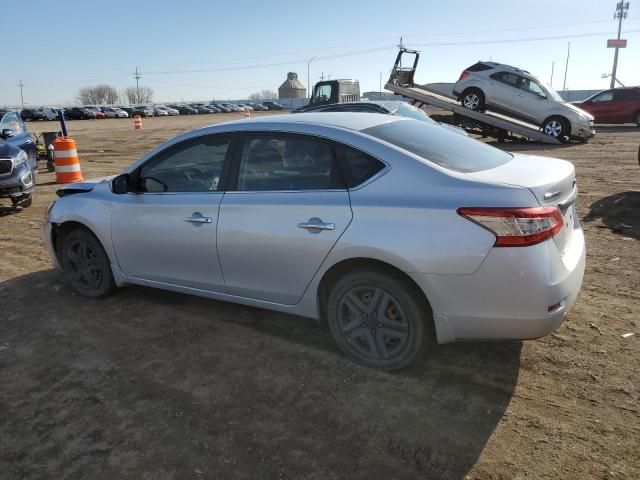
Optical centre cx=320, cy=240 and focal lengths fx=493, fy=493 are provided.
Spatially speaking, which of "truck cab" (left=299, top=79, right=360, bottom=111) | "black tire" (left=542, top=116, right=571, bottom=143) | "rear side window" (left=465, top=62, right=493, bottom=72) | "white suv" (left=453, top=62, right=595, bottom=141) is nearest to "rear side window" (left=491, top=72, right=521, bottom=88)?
"white suv" (left=453, top=62, right=595, bottom=141)

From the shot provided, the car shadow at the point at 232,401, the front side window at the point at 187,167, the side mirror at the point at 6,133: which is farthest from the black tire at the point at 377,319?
the side mirror at the point at 6,133

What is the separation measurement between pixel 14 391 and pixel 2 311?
5.18ft

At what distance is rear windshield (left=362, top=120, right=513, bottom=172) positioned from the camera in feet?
10.6

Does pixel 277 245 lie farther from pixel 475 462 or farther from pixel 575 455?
pixel 575 455

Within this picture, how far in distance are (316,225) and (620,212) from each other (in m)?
5.84

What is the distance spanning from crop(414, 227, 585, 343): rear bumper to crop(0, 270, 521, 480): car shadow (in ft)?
1.46

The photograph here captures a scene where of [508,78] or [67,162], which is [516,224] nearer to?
[67,162]

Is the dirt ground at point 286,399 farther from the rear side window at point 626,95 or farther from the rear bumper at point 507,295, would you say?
the rear side window at point 626,95

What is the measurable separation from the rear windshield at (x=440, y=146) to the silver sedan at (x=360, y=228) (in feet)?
0.06

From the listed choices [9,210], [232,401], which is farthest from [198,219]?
[9,210]

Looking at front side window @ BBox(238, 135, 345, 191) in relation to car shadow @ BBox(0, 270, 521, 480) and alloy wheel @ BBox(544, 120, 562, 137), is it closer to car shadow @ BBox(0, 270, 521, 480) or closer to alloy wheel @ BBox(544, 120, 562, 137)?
car shadow @ BBox(0, 270, 521, 480)

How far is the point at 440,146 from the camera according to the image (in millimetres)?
3443

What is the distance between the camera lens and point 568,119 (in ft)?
52.7

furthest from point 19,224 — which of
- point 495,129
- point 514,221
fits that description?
point 495,129
